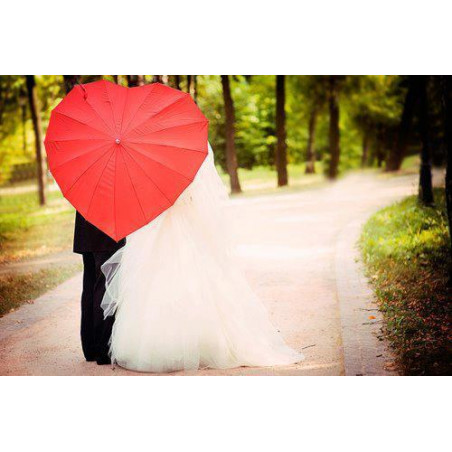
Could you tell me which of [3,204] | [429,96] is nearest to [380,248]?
→ [429,96]

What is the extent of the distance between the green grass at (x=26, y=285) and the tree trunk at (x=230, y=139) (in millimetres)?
2904

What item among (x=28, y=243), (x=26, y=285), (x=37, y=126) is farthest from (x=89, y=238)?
(x=37, y=126)

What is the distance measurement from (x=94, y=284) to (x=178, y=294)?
28.6 inches

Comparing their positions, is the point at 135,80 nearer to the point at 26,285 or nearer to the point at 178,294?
the point at 26,285

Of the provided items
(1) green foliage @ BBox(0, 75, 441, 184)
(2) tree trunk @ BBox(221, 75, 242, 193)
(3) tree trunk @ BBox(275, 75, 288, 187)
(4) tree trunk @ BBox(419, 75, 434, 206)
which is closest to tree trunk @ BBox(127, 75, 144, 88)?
(1) green foliage @ BBox(0, 75, 441, 184)

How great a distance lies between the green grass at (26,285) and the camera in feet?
20.4

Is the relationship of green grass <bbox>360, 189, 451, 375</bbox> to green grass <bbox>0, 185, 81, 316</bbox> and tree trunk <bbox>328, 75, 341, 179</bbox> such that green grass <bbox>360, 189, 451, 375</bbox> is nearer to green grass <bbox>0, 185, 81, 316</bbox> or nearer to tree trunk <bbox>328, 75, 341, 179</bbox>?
tree trunk <bbox>328, 75, 341, 179</bbox>

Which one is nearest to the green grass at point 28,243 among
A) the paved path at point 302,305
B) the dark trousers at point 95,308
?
the paved path at point 302,305

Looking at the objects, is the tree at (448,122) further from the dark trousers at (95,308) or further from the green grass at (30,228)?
the green grass at (30,228)

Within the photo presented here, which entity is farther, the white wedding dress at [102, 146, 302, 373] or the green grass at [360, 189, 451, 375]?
the green grass at [360, 189, 451, 375]

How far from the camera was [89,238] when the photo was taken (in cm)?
448

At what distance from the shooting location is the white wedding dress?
4.49 meters

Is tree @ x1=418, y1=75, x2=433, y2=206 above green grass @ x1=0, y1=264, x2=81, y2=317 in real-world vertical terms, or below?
above

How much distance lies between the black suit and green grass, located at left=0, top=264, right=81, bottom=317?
1.73 meters
